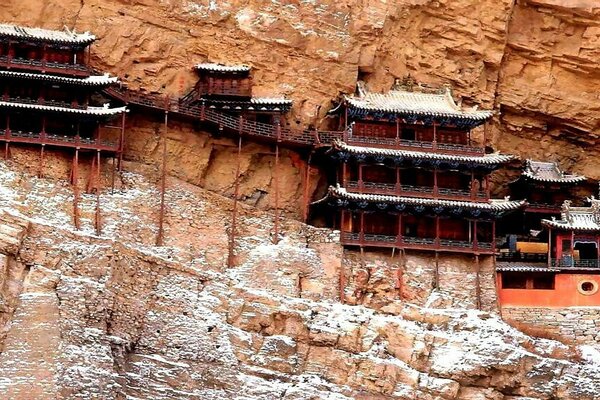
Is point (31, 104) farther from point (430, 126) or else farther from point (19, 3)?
point (430, 126)

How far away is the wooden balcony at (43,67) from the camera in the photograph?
2077 inches

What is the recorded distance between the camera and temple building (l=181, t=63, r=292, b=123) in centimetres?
5697

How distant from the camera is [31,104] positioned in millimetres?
52531

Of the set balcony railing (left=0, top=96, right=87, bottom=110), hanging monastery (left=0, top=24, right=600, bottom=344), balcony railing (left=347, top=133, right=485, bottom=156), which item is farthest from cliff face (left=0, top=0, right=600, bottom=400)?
balcony railing (left=347, top=133, right=485, bottom=156)

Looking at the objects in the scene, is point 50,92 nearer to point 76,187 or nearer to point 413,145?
point 76,187

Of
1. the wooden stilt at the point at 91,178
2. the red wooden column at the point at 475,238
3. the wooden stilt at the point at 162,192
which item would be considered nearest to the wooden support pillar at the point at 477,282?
the red wooden column at the point at 475,238

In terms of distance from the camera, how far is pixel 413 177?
58562 millimetres

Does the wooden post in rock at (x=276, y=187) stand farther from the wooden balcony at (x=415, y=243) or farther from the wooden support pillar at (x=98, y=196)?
the wooden support pillar at (x=98, y=196)

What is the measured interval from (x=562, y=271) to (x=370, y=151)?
10.7 meters

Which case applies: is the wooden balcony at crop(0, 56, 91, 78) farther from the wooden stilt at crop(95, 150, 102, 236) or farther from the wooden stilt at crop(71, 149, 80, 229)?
the wooden stilt at crop(95, 150, 102, 236)

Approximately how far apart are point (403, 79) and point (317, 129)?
226 inches

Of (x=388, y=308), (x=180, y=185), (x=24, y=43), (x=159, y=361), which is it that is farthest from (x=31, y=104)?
(x=388, y=308)

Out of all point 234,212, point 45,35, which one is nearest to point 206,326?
point 234,212

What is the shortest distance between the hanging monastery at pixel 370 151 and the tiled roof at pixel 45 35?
9 cm
